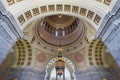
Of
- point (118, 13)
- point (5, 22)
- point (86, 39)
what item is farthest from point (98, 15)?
point (86, 39)

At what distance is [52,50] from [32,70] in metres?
3.44

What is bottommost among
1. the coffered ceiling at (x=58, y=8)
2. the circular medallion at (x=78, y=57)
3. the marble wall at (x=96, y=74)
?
the marble wall at (x=96, y=74)

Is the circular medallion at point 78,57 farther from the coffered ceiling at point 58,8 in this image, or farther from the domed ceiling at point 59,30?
the coffered ceiling at point 58,8

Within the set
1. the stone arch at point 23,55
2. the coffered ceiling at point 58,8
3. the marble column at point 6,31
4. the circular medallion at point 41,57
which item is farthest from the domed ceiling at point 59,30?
the marble column at point 6,31

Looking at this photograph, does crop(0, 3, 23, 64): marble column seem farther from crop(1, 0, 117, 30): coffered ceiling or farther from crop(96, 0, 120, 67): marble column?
crop(96, 0, 120, 67): marble column

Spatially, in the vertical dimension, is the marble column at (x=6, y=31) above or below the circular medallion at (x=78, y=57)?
below

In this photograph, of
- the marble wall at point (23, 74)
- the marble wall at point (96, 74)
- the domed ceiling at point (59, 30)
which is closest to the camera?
the marble wall at point (96, 74)

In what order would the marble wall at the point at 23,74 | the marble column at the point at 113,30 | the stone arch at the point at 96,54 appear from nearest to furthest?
1. the marble column at the point at 113,30
2. the marble wall at the point at 23,74
3. the stone arch at the point at 96,54

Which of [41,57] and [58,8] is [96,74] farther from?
[58,8]

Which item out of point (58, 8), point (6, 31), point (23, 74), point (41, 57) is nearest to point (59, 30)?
point (41, 57)

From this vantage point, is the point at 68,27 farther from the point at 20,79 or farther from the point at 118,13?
the point at 118,13

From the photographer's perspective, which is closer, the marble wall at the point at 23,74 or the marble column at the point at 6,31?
the marble column at the point at 6,31

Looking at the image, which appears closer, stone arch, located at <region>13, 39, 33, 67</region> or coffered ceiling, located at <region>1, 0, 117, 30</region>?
coffered ceiling, located at <region>1, 0, 117, 30</region>

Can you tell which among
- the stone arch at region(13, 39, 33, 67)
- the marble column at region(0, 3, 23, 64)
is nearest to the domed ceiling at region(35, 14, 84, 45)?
the stone arch at region(13, 39, 33, 67)
